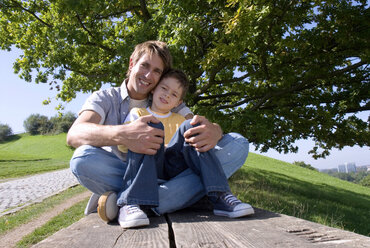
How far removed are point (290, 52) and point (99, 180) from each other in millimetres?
7300

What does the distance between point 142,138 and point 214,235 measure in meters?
0.88

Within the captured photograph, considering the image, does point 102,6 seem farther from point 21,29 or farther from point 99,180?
point 99,180

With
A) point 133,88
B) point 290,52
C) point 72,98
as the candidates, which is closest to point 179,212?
point 133,88

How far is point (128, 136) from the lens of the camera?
2.13 m

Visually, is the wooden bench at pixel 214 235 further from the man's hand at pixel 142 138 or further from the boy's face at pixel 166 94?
the boy's face at pixel 166 94

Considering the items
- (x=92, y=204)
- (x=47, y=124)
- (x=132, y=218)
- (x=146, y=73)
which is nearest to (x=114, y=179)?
(x=92, y=204)

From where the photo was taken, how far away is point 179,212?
245 cm

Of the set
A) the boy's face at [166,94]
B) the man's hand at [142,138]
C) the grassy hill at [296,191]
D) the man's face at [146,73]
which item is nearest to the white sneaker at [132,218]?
the man's hand at [142,138]

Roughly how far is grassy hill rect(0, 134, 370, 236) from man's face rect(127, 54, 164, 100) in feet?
8.99

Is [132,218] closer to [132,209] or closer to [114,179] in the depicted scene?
[132,209]

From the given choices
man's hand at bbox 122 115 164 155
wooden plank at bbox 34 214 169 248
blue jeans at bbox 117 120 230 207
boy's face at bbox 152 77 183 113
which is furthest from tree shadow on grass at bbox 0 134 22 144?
wooden plank at bbox 34 214 169 248

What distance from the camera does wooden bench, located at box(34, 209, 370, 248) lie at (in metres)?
1.39

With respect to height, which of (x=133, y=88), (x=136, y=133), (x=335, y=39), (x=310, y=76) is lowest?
(x=136, y=133)

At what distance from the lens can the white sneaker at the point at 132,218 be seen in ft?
6.10
